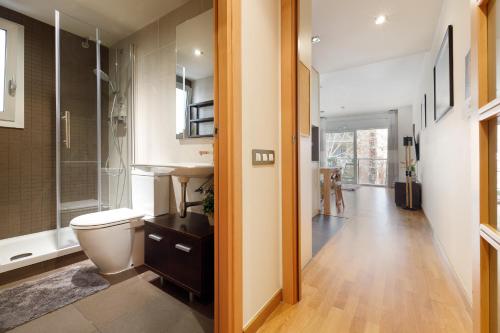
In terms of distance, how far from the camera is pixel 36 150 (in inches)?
100.0

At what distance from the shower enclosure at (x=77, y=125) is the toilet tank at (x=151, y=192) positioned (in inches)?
22.9

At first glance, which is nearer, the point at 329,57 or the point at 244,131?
the point at 244,131

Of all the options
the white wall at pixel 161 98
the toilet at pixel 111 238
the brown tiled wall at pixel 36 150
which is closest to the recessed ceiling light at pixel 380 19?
the white wall at pixel 161 98

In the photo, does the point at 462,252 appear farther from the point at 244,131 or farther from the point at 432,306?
the point at 244,131

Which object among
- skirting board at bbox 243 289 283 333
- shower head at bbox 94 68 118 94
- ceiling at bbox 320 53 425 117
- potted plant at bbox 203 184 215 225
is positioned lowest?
skirting board at bbox 243 289 283 333

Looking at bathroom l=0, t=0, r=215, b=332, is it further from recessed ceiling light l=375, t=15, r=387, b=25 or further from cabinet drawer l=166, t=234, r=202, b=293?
recessed ceiling light l=375, t=15, r=387, b=25

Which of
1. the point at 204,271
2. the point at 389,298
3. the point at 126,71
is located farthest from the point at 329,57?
the point at 204,271

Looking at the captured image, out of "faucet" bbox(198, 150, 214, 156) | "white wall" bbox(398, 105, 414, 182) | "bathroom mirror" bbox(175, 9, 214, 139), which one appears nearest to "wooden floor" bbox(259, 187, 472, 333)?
"faucet" bbox(198, 150, 214, 156)

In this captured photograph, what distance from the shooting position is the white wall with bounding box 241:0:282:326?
4.03 ft

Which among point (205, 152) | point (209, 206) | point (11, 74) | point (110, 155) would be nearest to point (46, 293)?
point (209, 206)

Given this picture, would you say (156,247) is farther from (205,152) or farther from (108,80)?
(108,80)

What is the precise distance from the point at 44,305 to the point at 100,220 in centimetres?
62

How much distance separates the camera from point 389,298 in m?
1.59

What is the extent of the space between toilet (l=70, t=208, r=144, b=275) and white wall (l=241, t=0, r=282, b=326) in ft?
4.16
